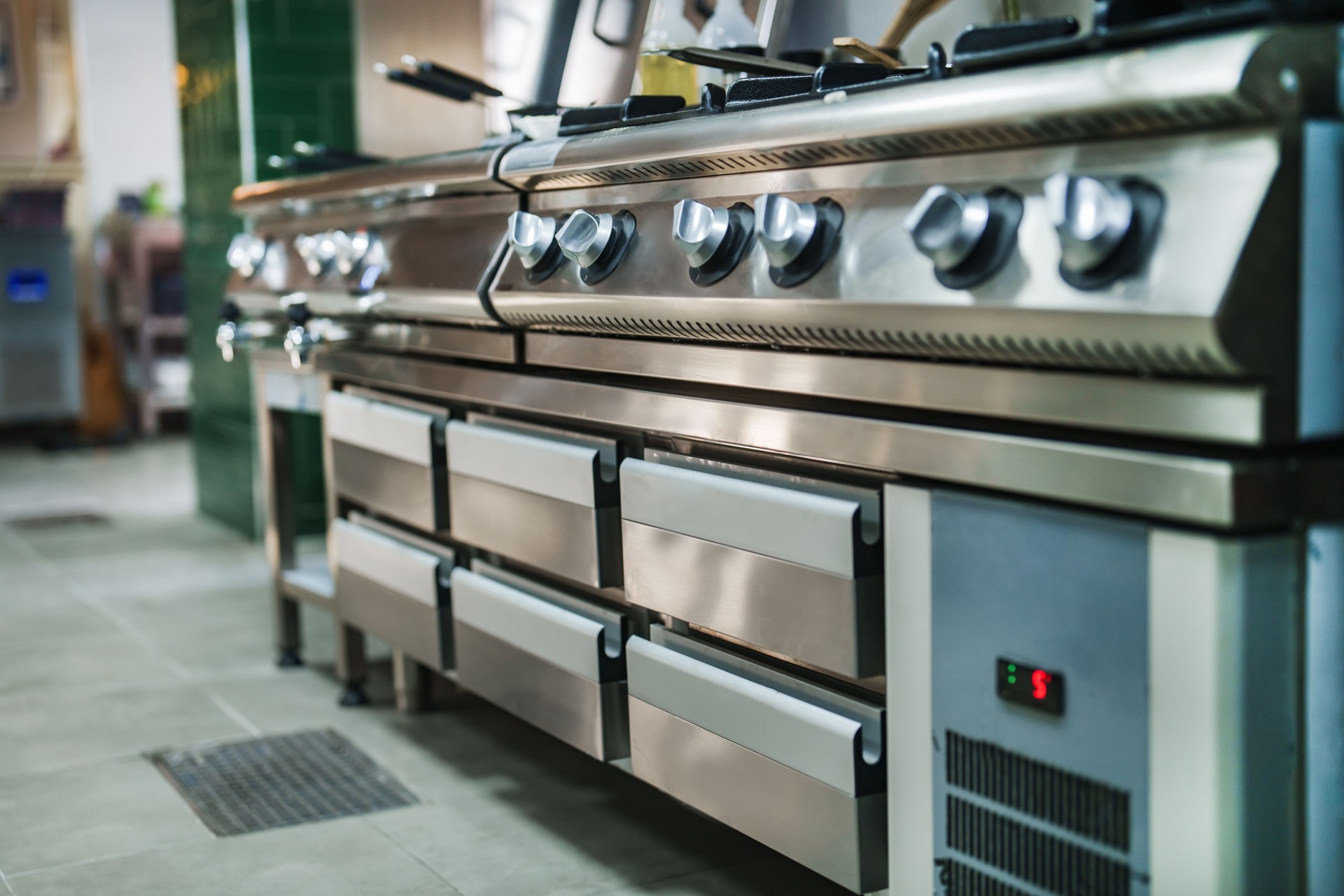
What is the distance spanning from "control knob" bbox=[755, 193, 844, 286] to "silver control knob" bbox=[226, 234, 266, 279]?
168 centimetres

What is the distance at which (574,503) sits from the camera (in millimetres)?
1637

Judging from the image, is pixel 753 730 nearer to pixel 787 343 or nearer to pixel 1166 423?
pixel 787 343

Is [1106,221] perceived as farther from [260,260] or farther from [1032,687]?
[260,260]

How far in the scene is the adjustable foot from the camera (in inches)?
100

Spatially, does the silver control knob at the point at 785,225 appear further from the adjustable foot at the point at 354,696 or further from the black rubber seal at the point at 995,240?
the adjustable foot at the point at 354,696

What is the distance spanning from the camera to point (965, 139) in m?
1.03

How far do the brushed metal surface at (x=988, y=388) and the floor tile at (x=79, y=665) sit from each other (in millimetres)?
1696

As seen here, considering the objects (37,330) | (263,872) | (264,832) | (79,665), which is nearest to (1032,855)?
(263,872)

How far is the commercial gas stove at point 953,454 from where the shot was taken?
879 mm

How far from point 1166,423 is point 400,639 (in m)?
1.56

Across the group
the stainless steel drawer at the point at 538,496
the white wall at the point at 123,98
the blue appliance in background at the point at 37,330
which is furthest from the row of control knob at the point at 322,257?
the white wall at the point at 123,98

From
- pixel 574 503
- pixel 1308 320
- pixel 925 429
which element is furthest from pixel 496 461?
pixel 1308 320

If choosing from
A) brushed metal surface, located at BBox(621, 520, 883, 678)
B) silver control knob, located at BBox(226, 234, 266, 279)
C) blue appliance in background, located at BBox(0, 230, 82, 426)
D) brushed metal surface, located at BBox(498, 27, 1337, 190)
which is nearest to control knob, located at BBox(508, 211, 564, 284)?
brushed metal surface, located at BBox(498, 27, 1337, 190)

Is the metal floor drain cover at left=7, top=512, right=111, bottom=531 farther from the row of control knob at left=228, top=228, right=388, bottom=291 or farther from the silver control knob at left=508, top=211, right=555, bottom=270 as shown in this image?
the silver control knob at left=508, top=211, right=555, bottom=270
